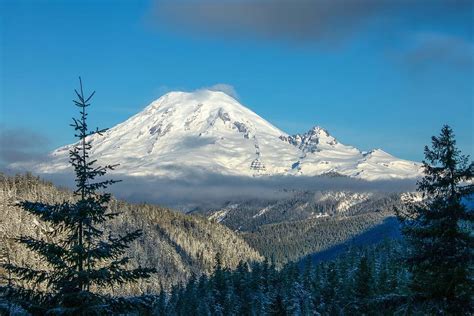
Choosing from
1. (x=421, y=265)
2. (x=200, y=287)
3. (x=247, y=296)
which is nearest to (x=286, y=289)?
(x=247, y=296)

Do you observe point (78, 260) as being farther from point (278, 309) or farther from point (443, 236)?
point (278, 309)

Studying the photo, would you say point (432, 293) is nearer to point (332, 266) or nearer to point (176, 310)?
point (332, 266)

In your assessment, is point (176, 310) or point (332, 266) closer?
point (332, 266)

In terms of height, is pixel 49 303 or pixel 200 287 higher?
pixel 49 303

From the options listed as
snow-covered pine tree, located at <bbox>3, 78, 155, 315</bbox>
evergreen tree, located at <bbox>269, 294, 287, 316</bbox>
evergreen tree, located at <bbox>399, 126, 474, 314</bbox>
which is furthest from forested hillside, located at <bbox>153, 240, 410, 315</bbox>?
snow-covered pine tree, located at <bbox>3, 78, 155, 315</bbox>

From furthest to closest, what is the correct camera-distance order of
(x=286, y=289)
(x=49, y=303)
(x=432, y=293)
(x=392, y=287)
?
(x=286, y=289), (x=392, y=287), (x=432, y=293), (x=49, y=303)

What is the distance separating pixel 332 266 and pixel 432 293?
215ft

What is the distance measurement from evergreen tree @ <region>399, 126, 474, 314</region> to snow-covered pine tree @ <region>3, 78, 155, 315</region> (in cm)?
974

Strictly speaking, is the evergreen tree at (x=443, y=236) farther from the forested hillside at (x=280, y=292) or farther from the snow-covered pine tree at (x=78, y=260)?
the forested hillside at (x=280, y=292)

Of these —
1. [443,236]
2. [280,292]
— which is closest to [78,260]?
[443,236]

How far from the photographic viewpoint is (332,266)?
281 ft

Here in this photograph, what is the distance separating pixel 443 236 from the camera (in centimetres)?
2162

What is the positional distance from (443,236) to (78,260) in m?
12.6

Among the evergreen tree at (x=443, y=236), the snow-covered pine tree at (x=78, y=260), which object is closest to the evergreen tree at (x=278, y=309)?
the evergreen tree at (x=443, y=236)
